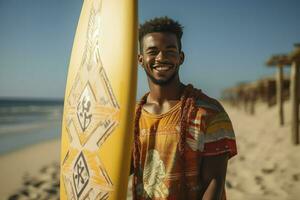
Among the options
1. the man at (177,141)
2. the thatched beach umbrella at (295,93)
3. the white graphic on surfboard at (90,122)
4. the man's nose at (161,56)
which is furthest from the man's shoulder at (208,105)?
the thatched beach umbrella at (295,93)

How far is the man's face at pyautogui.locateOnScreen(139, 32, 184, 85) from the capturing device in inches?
58.9

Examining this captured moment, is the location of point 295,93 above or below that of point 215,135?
above

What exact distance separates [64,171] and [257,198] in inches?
100

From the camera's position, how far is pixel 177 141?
1374 millimetres

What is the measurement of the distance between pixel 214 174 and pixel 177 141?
222 mm

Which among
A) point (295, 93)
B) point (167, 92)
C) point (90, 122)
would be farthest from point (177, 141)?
point (295, 93)

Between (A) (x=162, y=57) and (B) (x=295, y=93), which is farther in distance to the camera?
(B) (x=295, y=93)

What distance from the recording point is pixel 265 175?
4.66 metres

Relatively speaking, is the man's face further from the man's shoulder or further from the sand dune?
the sand dune

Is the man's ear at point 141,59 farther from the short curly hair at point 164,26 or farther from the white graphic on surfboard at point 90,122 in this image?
the white graphic on surfboard at point 90,122

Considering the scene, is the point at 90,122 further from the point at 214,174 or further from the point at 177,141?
the point at 214,174

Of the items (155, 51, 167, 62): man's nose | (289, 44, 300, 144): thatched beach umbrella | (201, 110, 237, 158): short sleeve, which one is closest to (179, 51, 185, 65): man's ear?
(155, 51, 167, 62): man's nose

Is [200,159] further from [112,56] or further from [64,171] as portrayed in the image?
[64,171]

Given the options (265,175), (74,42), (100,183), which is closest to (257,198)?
(265,175)
